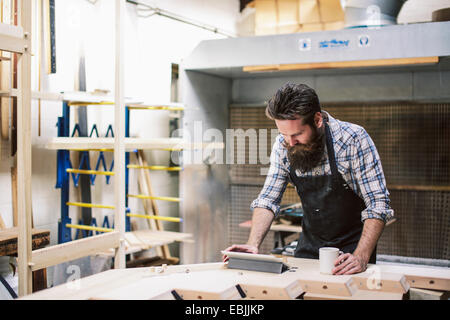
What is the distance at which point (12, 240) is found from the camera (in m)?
2.74

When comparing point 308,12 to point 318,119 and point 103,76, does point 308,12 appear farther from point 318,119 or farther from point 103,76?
point 318,119

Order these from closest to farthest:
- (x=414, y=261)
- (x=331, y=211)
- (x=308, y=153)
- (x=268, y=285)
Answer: (x=268, y=285), (x=308, y=153), (x=331, y=211), (x=414, y=261)

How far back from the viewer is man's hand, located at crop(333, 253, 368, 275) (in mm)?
1837

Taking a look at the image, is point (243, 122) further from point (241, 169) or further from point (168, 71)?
point (168, 71)

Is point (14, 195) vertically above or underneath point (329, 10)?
underneath

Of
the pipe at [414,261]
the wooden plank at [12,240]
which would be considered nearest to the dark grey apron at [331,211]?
the pipe at [414,261]

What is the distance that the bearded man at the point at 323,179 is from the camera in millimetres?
2115

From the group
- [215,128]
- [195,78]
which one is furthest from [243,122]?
[195,78]

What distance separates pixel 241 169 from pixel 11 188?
95.7 inches

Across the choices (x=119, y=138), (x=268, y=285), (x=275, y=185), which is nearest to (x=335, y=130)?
(x=275, y=185)

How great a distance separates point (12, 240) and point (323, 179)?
5.23ft

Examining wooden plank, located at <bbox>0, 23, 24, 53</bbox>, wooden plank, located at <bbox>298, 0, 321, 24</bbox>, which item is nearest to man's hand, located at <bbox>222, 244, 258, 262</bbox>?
wooden plank, located at <bbox>0, 23, 24, 53</bbox>

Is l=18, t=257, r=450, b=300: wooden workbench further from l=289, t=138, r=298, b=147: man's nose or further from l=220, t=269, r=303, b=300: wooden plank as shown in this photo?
l=289, t=138, r=298, b=147: man's nose

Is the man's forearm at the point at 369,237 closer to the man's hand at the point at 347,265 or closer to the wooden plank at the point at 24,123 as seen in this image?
the man's hand at the point at 347,265
